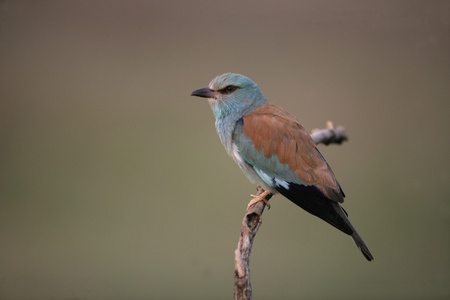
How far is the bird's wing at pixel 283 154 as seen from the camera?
1.33m

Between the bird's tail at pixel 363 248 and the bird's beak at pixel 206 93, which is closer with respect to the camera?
the bird's tail at pixel 363 248

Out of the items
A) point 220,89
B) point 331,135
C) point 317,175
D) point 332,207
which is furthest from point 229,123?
point 331,135

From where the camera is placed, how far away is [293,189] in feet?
→ 4.40

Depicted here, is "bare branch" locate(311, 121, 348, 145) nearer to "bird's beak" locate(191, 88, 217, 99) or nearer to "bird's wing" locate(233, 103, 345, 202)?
"bird's wing" locate(233, 103, 345, 202)

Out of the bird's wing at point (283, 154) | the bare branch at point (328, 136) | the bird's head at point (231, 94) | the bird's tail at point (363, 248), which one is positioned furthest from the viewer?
the bare branch at point (328, 136)

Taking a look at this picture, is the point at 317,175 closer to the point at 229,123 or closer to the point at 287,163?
the point at 287,163

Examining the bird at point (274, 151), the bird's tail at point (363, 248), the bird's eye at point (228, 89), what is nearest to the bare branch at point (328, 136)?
the bird at point (274, 151)

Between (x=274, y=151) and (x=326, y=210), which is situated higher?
(x=274, y=151)

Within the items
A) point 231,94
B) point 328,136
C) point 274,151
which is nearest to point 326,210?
point 274,151

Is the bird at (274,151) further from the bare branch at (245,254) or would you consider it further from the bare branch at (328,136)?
the bare branch at (328,136)

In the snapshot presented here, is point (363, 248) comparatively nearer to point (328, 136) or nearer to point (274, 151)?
point (274, 151)

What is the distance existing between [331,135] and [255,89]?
53 cm

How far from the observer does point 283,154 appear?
1.39m

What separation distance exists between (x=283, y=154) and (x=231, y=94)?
12.5 inches
